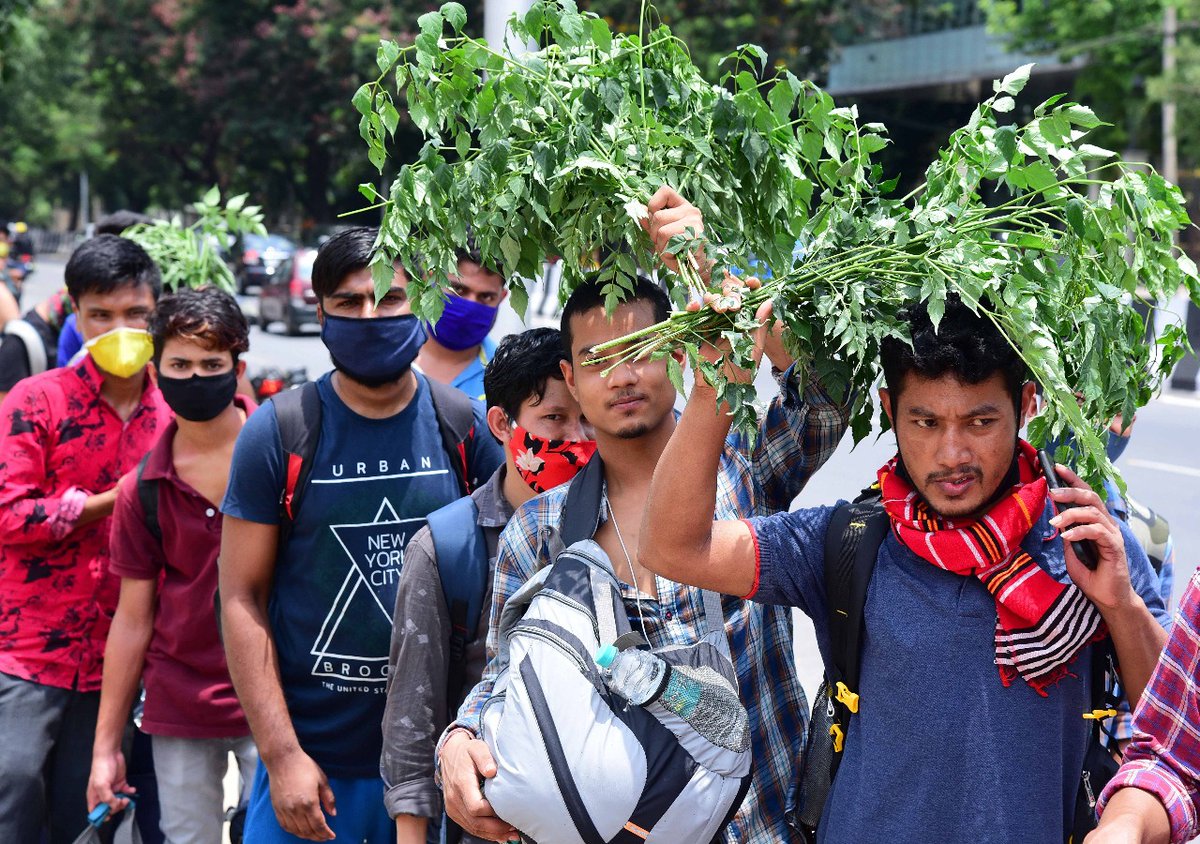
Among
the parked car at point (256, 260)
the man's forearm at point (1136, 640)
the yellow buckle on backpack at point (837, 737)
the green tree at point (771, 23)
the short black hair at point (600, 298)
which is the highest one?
the green tree at point (771, 23)

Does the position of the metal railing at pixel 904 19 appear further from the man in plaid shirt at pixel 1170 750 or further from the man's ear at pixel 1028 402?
the man in plaid shirt at pixel 1170 750

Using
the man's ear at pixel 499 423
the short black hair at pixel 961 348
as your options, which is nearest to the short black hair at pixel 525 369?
the man's ear at pixel 499 423

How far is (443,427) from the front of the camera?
12.0ft

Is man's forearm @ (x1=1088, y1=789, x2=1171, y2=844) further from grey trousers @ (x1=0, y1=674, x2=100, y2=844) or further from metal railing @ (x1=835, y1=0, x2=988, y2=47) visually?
metal railing @ (x1=835, y1=0, x2=988, y2=47)

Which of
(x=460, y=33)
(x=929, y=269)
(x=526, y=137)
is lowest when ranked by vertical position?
(x=929, y=269)

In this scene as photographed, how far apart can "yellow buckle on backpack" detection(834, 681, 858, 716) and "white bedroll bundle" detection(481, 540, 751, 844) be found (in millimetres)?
181

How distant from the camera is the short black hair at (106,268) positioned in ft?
15.2

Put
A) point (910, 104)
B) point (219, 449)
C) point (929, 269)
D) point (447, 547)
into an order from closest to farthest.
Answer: point (929, 269) → point (447, 547) → point (219, 449) → point (910, 104)

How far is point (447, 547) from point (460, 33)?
1.09 meters

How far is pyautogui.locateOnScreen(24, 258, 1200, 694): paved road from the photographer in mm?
7746

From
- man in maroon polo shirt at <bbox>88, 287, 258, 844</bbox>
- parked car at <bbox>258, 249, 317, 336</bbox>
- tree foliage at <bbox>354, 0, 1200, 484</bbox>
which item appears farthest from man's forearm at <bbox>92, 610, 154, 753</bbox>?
parked car at <bbox>258, 249, 317, 336</bbox>

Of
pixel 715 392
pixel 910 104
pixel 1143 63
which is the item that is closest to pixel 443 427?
pixel 715 392

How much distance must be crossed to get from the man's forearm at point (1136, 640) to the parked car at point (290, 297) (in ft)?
70.9

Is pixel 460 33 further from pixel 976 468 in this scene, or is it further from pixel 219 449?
pixel 219 449
